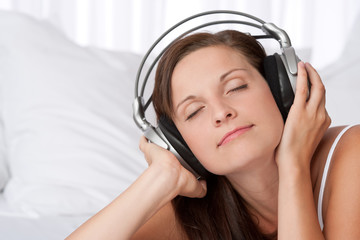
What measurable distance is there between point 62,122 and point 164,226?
0.72 m

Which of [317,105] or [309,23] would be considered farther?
[309,23]

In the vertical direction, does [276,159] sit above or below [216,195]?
above

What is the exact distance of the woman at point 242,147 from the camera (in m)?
1.13

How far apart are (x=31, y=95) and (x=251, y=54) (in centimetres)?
105

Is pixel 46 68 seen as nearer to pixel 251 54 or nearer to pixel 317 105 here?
pixel 251 54

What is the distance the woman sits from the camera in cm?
113

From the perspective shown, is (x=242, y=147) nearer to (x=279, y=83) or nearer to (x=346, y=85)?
(x=279, y=83)

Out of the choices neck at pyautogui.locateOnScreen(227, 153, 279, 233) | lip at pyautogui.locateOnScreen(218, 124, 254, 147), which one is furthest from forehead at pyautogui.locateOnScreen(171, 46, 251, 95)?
neck at pyautogui.locateOnScreen(227, 153, 279, 233)

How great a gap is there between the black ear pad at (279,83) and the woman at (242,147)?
0.02 m

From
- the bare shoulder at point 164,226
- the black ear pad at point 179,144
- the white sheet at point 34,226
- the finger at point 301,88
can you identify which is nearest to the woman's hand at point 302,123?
the finger at point 301,88

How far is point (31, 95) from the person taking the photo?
198 cm

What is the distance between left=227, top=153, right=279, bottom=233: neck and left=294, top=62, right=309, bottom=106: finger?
0.59ft

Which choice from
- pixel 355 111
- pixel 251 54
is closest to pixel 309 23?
Result: pixel 355 111

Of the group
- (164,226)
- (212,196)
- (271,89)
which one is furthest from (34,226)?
(271,89)
